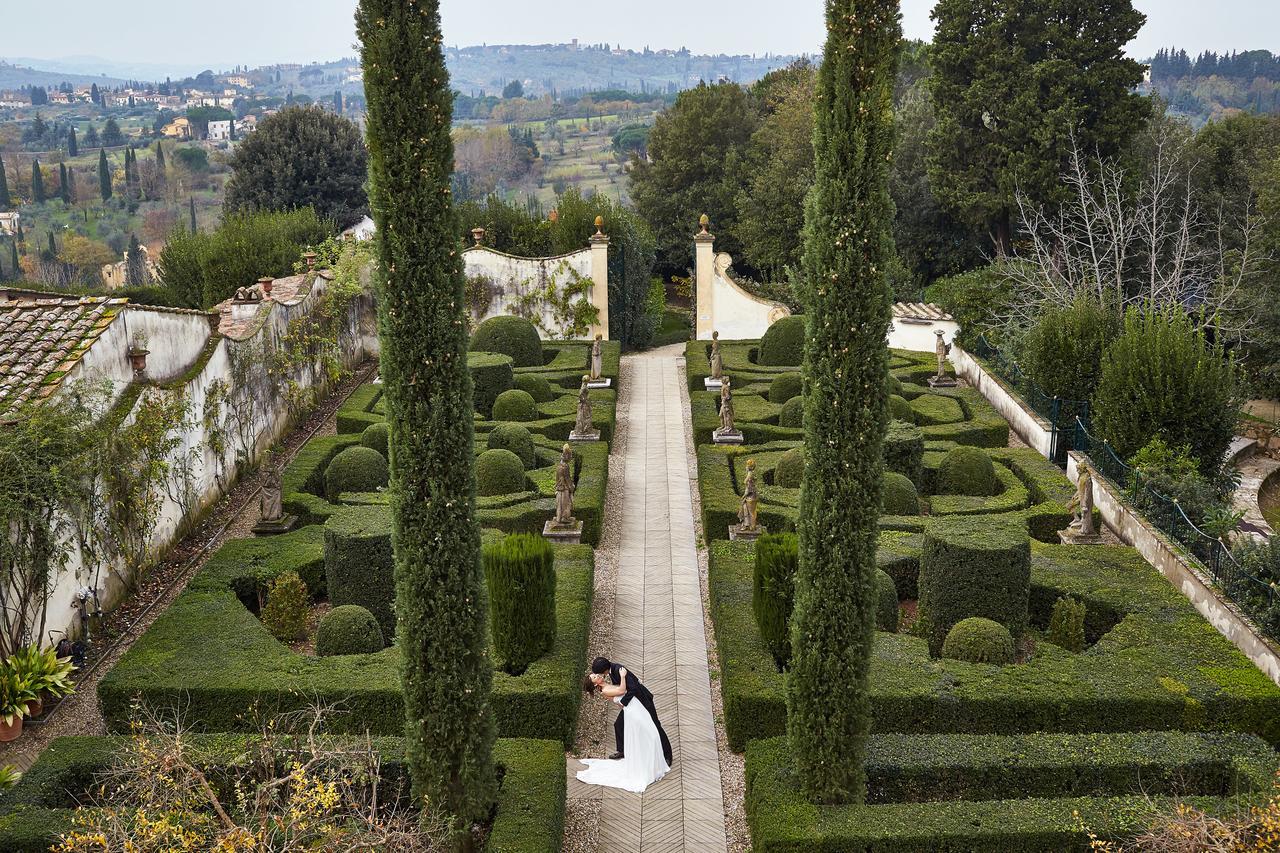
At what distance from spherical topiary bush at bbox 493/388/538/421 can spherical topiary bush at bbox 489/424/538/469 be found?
7.25 ft

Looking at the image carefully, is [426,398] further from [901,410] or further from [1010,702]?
[901,410]

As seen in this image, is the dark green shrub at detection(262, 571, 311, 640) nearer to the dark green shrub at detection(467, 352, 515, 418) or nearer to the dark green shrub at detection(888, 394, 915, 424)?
the dark green shrub at detection(467, 352, 515, 418)

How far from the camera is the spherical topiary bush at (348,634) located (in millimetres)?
11859

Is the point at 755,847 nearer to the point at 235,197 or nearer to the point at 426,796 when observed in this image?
the point at 426,796

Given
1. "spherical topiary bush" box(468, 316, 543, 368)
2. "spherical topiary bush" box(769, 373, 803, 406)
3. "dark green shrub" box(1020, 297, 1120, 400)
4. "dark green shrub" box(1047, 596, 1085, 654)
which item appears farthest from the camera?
"spherical topiary bush" box(468, 316, 543, 368)

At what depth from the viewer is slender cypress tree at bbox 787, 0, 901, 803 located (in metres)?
7.91

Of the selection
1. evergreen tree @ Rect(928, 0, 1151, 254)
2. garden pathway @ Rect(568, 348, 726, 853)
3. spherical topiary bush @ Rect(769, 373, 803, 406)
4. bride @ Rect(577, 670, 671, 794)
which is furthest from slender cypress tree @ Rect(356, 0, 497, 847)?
evergreen tree @ Rect(928, 0, 1151, 254)

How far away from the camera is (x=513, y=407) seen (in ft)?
67.9

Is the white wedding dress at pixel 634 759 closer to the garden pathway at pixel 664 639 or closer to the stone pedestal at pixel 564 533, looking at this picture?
the garden pathway at pixel 664 639

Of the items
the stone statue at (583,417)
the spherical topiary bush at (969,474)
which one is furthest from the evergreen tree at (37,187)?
the spherical topiary bush at (969,474)

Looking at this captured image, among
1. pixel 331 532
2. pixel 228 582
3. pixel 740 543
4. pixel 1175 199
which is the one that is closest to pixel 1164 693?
pixel 740 543

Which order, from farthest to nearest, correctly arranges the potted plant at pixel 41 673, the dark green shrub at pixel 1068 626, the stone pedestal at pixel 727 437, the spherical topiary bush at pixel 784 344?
1. the spherical topiary bush at pixel 784 344
2. the stone pedestal at pixel 727 437
3. the dark green shrub at pixel 1068 626
4. the potted plant at pixel 41 673

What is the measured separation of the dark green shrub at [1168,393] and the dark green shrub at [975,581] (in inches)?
220

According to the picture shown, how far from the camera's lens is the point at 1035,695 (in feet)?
34.8
